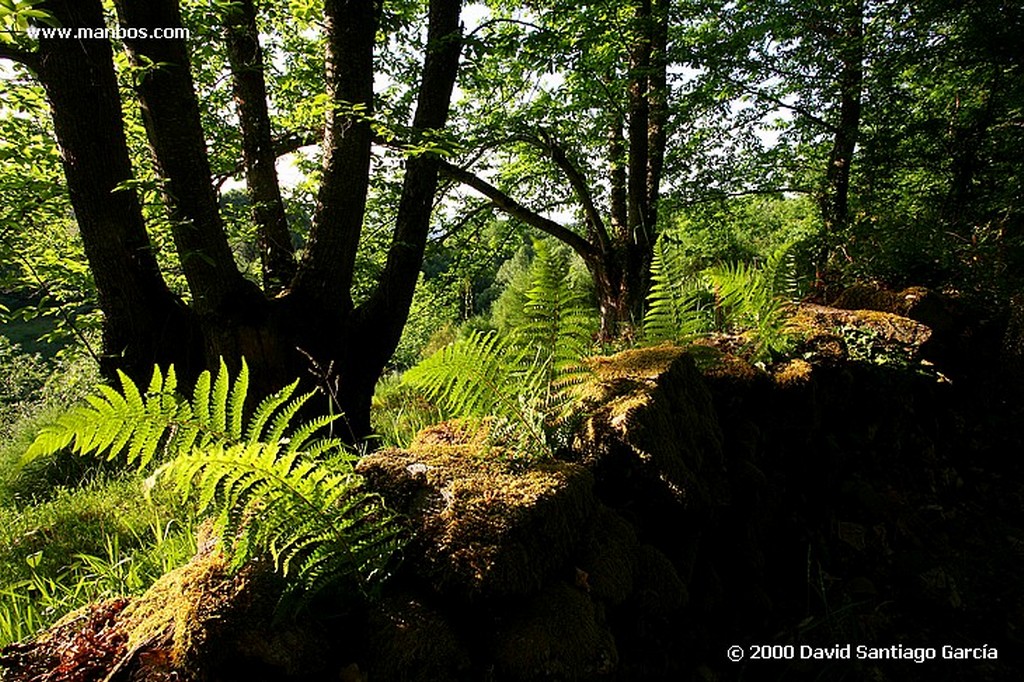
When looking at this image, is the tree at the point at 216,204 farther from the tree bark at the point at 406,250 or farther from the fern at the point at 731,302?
the fern at the point at 731,302

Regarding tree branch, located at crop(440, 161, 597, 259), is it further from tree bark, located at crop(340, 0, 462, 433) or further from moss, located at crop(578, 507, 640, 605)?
moss, located at crop(578, 507, 640, 605)

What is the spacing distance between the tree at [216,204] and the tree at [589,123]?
105 centimetres

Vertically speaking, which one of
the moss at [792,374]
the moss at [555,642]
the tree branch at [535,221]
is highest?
the tree branch at [535,221]

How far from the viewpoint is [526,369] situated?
1943 millimetres

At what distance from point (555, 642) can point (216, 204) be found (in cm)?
358

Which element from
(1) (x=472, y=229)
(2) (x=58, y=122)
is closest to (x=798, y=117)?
(1) (x=472, y=229)

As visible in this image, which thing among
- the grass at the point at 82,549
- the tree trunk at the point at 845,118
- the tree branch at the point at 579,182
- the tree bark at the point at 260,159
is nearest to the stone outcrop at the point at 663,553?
the grass at the point at 82,549

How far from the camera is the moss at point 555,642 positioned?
3.55 ft

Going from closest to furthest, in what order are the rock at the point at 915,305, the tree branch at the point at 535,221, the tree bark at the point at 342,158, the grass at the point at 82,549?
the grass at the point at 82,549, the rock at the point at 915,305, the tree bark at the point at 342,158, the tree branch at the point at 535,221

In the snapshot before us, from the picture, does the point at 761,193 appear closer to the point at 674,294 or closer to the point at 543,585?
the point at 674,294

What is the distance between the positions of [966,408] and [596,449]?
3.51m

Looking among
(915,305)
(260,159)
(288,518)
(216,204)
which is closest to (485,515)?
(288,518)

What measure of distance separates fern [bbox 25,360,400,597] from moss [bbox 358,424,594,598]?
4.0 inches

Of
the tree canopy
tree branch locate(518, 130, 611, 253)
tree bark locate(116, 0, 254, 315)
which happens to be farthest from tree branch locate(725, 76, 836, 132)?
tree bark locate(116, 0, 254, 315)
